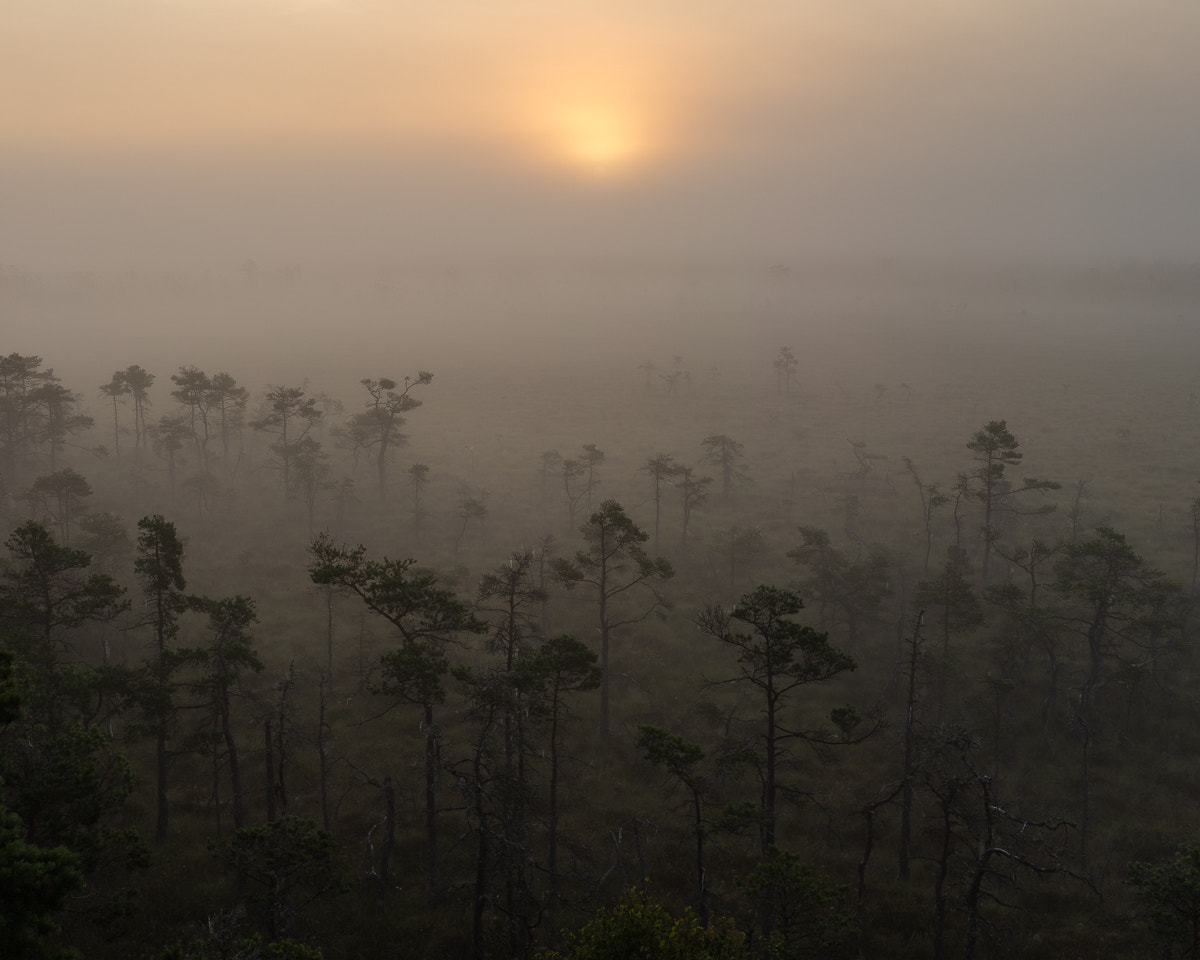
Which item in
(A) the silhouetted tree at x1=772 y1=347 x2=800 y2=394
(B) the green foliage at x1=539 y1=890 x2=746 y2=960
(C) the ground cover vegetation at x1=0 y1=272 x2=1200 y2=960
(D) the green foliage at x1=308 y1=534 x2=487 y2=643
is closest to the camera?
(B) the green foliage at x1=539 y1=890 x2=746 y2=960

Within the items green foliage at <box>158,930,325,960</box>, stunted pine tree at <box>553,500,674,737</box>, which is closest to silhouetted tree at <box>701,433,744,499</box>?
stunted pine tree at <box>553,500,674,737</box>

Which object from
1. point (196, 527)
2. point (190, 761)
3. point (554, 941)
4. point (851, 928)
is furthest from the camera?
point (196, 527)

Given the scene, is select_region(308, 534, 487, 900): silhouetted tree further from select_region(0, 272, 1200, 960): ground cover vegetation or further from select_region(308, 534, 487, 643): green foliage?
select_region(0, 272, 1200, 960): ground cover vegetation

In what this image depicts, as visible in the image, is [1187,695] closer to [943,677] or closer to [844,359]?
[943,677]

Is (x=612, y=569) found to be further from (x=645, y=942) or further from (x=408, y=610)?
(x=645, y=942)

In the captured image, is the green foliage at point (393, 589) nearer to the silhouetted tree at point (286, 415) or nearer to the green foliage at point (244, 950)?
the green foliage at point (244, 950)

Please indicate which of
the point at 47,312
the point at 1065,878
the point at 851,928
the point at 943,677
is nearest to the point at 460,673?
the point at 851,928

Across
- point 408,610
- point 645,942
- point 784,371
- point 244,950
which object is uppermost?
point 784,371

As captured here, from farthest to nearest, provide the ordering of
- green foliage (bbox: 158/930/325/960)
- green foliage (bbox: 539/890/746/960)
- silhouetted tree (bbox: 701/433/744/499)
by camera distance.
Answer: silhouetted tree (bbox: 701/433/744/499), green foliage (bbox: 539/890/746/960), green foliage (bbox: 158/930/325/960)

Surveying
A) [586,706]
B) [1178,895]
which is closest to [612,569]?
[586,706]
